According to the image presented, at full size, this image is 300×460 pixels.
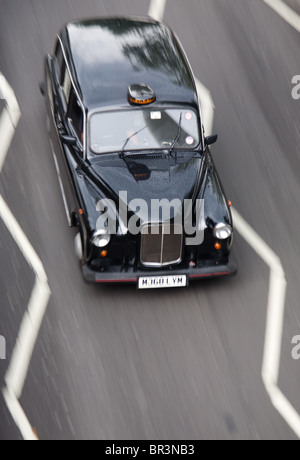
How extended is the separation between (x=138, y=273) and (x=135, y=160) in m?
1.60

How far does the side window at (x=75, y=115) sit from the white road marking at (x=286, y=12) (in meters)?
6.27

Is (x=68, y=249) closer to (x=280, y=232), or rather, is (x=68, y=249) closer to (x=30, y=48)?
(x=280, y=232)

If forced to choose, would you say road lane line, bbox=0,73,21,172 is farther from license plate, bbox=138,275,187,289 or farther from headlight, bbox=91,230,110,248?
license plate, bbox=138,275,187,289

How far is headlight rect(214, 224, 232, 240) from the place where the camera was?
9.93 m

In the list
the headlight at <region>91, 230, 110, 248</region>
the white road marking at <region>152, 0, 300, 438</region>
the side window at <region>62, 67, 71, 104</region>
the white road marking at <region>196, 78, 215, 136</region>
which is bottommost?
the white road marking at <region>152, 0, 300, 438</region>

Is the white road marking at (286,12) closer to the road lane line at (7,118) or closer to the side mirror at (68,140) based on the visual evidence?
the road lane line at (7,118)

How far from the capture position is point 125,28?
11.8 metres

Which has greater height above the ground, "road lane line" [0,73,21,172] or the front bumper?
"road lane line" [0,73,21,172]

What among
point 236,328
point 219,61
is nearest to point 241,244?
point 236,328

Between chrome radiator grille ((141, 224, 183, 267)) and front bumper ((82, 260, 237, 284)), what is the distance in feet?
0.43

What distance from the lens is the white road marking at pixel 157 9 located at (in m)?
15.1

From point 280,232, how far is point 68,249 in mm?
3094

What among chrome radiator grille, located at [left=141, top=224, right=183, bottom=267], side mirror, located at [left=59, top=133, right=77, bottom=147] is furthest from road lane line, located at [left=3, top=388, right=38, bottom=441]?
side mirror, located at [left=59, top=133, right=77, bottom=147]

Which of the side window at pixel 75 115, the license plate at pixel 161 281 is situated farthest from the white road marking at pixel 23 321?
the side window at pixel 75 115
